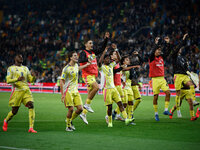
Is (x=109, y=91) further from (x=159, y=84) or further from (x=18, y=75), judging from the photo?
(x=18, y=75)

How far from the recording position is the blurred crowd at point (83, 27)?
108 ft

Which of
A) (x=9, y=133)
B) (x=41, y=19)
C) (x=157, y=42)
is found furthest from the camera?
(x=41, y=19)

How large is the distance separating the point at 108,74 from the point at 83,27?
32784mm

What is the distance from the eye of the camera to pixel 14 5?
52500mm

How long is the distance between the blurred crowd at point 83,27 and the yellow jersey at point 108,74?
18029 mm

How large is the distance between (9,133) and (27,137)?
3.78 feet

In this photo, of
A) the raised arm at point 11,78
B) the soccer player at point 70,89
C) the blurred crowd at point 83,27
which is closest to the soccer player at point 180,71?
the soccer player at point 70,89

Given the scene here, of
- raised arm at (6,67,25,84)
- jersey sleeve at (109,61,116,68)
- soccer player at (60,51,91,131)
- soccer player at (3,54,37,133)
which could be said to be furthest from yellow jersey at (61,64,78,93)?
jersey sleeve at (109,61,116,68)

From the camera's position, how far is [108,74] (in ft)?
38.5

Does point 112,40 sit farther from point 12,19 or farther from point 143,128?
point 143,128

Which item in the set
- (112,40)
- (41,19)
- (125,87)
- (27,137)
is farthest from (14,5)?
(27,137)

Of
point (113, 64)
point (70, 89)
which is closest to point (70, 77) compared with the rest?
point (70, 89)

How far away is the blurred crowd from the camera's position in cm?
3284

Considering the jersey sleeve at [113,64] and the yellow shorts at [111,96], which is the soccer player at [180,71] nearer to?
the jersey sleeve at [113,64]
